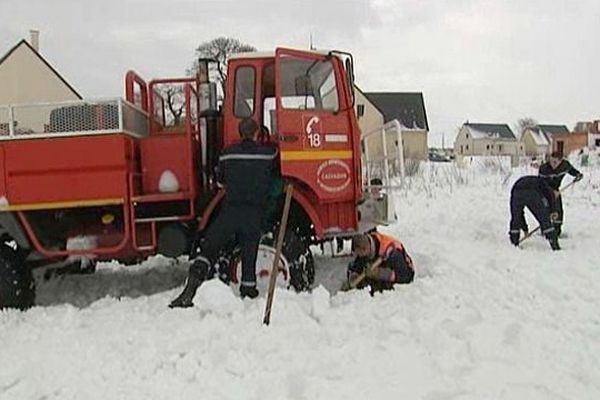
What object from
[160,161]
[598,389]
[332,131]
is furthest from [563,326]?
[160,161]

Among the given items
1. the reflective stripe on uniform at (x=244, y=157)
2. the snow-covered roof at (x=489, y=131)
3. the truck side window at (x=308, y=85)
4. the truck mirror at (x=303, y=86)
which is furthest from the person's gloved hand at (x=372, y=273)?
the snow-covered roof at (x=489, y=131)

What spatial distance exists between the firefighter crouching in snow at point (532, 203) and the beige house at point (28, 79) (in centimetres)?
2451

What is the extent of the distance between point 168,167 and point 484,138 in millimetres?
85730

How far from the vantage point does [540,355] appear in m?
5.08

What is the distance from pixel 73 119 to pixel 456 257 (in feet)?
16.3

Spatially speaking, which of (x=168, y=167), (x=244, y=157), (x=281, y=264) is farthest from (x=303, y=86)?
(x=281, y=264)

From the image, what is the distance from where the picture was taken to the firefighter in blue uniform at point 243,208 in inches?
256

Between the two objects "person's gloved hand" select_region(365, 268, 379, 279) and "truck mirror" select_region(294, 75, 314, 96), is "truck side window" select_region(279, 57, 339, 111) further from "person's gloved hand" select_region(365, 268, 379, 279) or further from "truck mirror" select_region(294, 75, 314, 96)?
"person's gloved hand" select_region(365, 268, 379, 279)

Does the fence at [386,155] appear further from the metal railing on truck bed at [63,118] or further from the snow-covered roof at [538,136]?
the snow-covered roof at [538,136]

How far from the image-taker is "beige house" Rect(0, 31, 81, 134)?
32.6 m

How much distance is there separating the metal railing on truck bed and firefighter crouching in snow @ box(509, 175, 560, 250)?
19.8 feet

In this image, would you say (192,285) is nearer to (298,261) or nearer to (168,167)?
(298,261)

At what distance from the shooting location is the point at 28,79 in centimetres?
3425

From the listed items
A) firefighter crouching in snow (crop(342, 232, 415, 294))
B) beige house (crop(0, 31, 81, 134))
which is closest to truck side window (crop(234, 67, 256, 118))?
firefighter crouching in snow (crop(342, 232, 415, 294))
